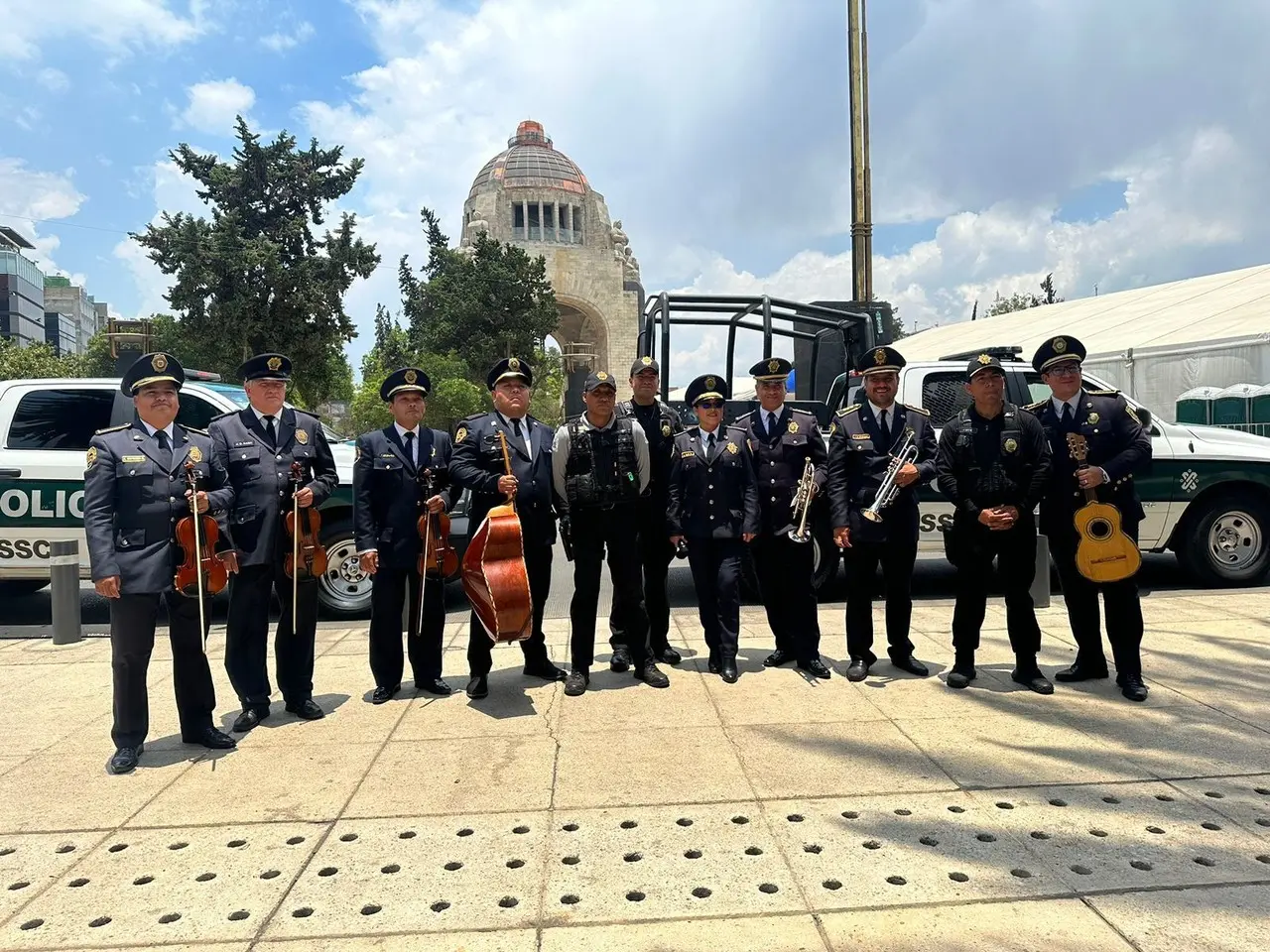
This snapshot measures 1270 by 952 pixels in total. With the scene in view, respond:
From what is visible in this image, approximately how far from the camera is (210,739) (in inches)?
170

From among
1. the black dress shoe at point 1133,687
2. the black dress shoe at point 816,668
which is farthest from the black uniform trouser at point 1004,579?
the black dress shoe at point 816,668

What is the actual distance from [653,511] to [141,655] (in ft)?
9.39

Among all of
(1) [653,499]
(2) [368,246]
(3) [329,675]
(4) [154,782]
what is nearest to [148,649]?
(4) [154,782]

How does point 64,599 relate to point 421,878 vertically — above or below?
above

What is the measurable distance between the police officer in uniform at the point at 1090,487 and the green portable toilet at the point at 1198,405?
13590mm

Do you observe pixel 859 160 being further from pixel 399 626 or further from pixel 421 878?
pixel 421 878

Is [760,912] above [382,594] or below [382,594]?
below

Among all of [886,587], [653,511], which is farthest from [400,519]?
[886,587]

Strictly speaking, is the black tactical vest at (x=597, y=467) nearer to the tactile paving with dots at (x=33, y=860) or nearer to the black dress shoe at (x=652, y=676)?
the black dress shoe at (x=652, y=676)

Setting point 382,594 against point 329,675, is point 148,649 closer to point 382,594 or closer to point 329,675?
point 382,594

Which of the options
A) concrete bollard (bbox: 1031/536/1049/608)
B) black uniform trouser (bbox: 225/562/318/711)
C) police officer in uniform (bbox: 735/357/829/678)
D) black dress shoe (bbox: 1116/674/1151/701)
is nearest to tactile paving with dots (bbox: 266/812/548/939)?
black uniform trouser (bbox: 225/562/318/711)

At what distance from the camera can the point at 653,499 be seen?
18.1 ft

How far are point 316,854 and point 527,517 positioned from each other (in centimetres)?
227

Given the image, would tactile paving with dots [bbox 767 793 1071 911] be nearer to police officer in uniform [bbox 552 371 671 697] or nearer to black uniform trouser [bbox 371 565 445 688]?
police officer in uniform [bbox 552 371 671 697]
